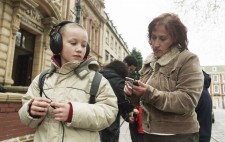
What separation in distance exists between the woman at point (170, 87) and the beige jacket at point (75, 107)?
241 mm

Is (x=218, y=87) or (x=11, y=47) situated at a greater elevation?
(x=11, y=47)

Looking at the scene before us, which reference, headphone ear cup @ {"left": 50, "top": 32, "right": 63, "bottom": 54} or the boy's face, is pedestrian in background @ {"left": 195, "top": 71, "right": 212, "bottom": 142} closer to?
the boy's face

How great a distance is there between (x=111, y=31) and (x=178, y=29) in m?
26.3

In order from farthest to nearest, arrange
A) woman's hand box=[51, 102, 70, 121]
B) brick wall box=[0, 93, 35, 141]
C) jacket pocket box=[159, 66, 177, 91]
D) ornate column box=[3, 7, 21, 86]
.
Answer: ornate column box=[3, 7, 21, 86]
brick wall box=[0, 93, 35, 141]
jacket pocket box=[159, 66, 177, 91]
woman's hand box=[51, 102, 70, 121]

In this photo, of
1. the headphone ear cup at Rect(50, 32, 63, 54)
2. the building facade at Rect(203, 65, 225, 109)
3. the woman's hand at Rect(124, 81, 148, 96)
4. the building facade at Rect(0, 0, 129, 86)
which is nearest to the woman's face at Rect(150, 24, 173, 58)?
the woman's hand at Rect(124, 81, 148, 96)

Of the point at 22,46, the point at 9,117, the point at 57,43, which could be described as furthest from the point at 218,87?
the point at 57,43

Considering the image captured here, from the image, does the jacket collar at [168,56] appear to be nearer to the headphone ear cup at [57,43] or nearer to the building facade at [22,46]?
the headphone ear cup at [57,43]

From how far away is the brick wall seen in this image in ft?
14.1

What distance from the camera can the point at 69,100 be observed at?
162 cm

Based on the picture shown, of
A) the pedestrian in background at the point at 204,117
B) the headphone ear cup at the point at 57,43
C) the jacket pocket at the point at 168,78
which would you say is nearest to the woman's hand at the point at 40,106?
the headphone ear cup at the point at 57,43

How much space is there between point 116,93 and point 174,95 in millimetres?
1752

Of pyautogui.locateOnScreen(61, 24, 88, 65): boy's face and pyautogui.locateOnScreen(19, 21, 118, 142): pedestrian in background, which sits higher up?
pyautogui.locateOnScreen(61, 24, 88, 65): boy's face

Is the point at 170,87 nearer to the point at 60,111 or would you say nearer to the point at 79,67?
the point at 79,67

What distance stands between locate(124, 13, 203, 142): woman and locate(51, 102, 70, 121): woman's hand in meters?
0.49
